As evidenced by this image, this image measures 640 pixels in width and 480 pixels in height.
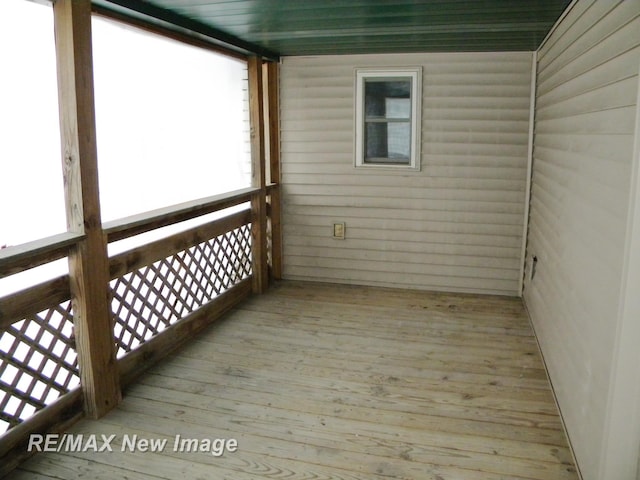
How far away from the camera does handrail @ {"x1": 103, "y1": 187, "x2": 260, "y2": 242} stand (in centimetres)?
302

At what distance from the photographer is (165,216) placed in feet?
11.4

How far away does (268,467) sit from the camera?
246 cm

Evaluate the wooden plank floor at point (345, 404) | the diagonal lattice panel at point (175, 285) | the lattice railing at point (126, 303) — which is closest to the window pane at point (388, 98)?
the lattice railing at point (126, 303)

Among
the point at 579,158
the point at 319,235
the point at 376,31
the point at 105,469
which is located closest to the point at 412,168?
the point at 319,235

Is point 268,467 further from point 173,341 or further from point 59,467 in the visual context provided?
point 173,341

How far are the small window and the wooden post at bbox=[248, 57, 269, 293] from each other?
37.2 inches

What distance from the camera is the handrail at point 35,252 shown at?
228 cm

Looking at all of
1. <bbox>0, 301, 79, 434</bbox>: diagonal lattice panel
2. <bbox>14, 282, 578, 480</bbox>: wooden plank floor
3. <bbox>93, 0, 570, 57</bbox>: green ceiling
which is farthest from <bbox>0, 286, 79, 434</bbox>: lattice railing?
<bbox>93, 0, 570, 57</bbox>: green ceiling

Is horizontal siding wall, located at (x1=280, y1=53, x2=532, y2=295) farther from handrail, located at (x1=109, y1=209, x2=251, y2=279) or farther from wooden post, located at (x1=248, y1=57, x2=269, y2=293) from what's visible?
handrail, located at (x1=109, y1=209, x2=251, y2=279)

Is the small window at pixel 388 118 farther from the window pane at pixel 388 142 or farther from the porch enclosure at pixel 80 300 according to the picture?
the porch enclosure at pixel 80 300

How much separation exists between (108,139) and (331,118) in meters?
2.80

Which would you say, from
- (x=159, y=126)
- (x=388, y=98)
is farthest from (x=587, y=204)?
(x=159, y=126)

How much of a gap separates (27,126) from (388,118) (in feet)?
11.4

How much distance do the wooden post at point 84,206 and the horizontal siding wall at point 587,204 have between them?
238cm
